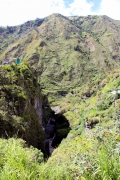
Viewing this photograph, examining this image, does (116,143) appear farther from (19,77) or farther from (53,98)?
(53,98)

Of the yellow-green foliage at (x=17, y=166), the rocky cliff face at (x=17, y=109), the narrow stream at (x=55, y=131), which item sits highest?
the yellow-green foliage at (x=17, y=166)

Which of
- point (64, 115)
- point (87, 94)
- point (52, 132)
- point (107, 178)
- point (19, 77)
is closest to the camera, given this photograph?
point (107, 178)

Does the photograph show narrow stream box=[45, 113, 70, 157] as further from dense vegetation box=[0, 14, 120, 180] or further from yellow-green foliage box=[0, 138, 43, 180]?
yellow-green foliage box=[0, 138, 43, 180]

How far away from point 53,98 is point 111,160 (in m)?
132

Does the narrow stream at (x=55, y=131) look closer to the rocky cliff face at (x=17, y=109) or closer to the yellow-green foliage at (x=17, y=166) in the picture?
the rocky cliff face at (x=17, y=109)

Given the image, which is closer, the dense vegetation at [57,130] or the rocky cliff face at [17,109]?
the dense vegetation at [57,130]

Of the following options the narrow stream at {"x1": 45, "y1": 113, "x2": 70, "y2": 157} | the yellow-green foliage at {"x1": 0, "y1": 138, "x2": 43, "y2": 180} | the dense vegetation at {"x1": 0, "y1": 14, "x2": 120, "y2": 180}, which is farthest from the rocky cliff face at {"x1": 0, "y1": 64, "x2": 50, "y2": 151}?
the yellow-green foliage at {"x1": 0, "y1": 138, "x2": 43, "y2": 180}

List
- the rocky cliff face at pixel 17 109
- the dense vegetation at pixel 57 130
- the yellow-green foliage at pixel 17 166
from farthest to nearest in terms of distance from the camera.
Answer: the rocky cliff face at pixel 17 109 → the dense vegetation at pixel 57 130 → the yellow-green foliage at pixel 17 166

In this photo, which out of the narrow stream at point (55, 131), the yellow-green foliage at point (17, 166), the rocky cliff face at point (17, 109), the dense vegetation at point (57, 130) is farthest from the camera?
the narrow stream at point (55, 131)

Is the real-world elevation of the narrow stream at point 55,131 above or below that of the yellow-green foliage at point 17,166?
below

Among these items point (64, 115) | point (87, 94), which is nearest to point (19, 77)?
point (64, 115)

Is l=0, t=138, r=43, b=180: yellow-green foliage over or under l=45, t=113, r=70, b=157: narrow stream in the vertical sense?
over

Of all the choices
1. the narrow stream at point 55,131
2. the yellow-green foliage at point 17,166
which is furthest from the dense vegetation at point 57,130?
the narrow stream at point 55,131

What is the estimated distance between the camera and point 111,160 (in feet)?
19.6
